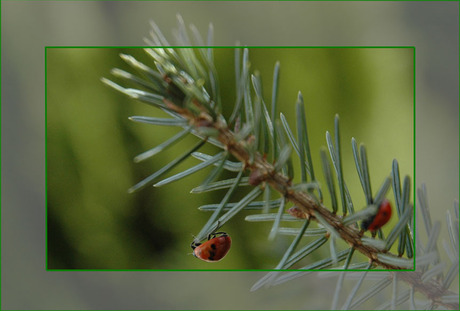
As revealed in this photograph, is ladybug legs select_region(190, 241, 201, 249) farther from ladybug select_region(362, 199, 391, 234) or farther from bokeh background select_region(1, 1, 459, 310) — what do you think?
ladybug select_region(362, 199, 391, 234)

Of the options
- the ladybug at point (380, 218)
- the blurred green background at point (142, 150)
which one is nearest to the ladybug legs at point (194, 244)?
the blurred green background at point (142, 150)

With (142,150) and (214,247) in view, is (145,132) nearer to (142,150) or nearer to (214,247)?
(142,150)

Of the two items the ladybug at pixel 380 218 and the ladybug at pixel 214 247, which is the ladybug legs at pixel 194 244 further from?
the ladybug at pixel 380 218

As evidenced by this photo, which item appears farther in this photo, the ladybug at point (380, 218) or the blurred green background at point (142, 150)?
the blurred green background at point (142, 150)

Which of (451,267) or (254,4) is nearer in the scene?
(451,267)

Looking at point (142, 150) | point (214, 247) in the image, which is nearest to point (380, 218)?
point (214, 247)

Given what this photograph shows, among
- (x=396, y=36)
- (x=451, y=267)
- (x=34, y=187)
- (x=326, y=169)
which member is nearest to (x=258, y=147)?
(x=326, y=169)

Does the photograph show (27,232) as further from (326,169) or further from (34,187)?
(326,169)
